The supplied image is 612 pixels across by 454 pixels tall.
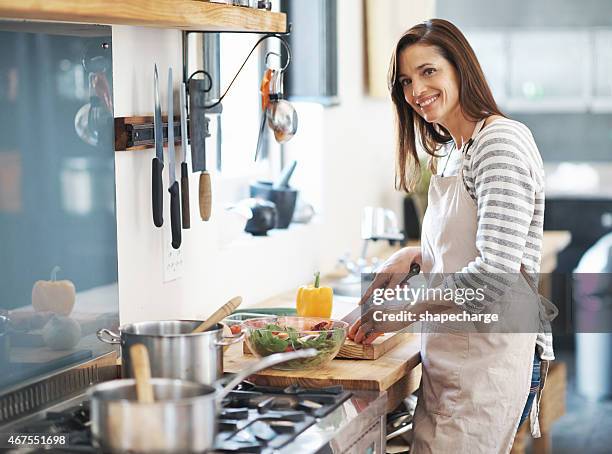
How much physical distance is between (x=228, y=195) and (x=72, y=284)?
129 centimetres

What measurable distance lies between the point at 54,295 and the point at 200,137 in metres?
0.70

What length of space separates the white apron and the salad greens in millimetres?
293

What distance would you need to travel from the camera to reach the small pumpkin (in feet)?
6.93

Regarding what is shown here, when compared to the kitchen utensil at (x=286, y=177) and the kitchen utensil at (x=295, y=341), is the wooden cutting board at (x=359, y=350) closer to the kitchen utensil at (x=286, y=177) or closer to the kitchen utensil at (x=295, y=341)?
the kitchen utensil at (x=295, y=341)

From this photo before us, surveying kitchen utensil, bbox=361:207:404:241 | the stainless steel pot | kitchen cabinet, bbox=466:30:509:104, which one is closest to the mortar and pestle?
kitchen utensil, bbox=361:207:404:241

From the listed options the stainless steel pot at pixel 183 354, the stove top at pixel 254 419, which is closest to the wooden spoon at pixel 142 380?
the stove top at pixel 254 419

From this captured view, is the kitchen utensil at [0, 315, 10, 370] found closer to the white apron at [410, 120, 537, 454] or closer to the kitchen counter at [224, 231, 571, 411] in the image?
the kitchen counter at [224, 231, 571, 411]

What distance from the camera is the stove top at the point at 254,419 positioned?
6.03ft

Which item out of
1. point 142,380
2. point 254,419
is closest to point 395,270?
point 254,419

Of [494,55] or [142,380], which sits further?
[494,55]

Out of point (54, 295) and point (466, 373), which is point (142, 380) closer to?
point (54, 295)

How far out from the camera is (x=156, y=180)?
2500mm

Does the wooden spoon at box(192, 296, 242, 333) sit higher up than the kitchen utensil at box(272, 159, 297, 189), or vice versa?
the kitchen utensil at box(272, 159, 297, 189)

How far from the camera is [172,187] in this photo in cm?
260
